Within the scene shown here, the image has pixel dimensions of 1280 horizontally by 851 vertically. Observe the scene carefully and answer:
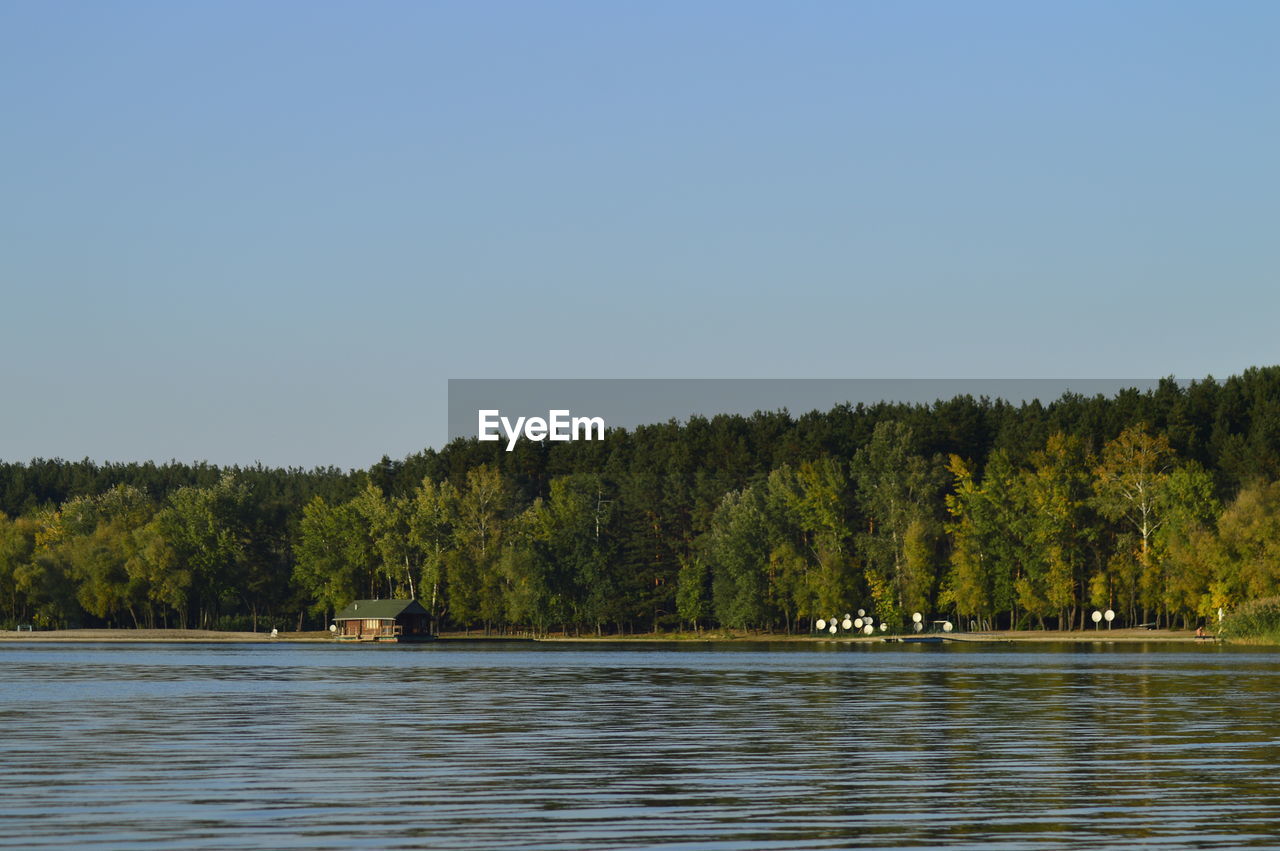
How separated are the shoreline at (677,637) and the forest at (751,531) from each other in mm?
2168

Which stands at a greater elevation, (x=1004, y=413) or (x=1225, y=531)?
(x=1004, y=413)

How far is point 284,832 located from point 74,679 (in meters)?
49.0

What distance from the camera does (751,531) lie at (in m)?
148

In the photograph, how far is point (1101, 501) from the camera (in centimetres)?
12925

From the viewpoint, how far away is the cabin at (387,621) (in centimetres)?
15950

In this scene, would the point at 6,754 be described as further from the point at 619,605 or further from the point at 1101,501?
the point at 619,605

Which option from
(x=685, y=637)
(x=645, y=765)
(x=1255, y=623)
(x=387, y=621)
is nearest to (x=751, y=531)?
(x=685, y=637)

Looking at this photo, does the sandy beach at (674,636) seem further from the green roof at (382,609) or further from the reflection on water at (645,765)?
the reflection on water at (645,765)

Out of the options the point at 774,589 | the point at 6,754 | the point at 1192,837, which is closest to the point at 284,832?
the point at 1192,837

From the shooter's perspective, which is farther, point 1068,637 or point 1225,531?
point 1068,637

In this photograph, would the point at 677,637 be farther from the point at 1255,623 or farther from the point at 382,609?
the point at 1255,623

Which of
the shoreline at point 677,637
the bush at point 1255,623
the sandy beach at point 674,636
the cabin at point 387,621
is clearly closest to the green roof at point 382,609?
the cabin at point 387,621

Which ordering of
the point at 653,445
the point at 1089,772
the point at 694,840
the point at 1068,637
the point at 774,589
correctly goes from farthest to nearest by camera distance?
the point at 653,445 < the point at 774,589 < the point at 1068,637 < the point at 1089,772 < the point at 694,840

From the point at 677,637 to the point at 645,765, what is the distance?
130m
